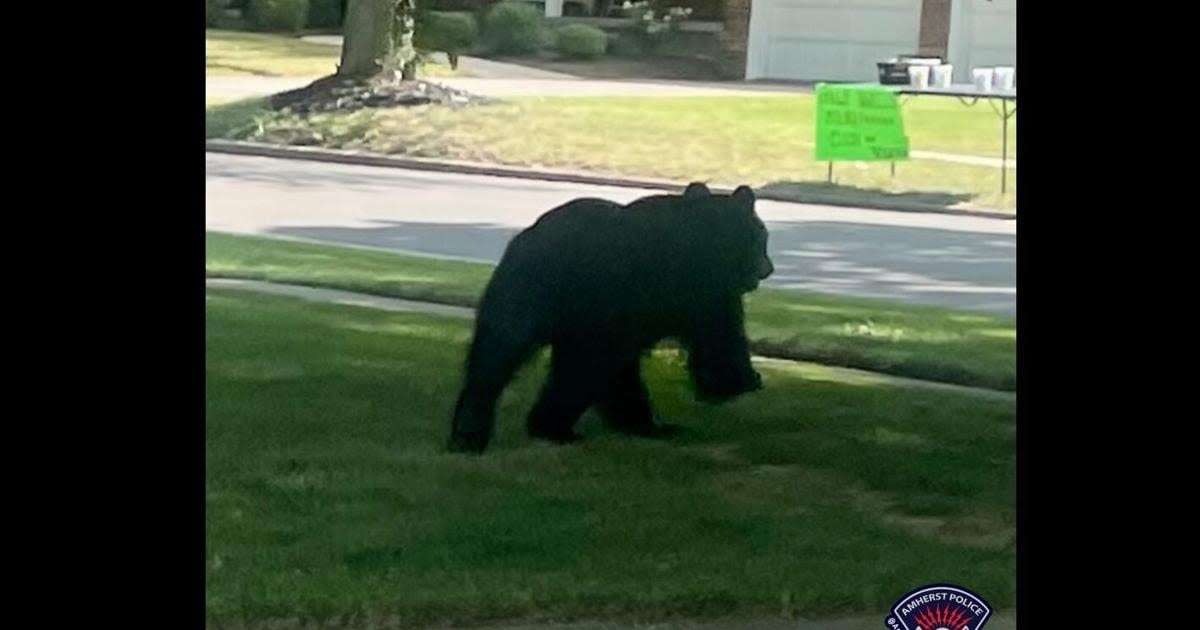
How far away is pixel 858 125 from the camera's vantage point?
3.60 m

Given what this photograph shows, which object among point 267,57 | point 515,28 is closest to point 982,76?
point 515,28

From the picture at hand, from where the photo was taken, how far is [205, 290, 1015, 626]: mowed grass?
11.0ft

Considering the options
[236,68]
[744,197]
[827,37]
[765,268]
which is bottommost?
[765,268]

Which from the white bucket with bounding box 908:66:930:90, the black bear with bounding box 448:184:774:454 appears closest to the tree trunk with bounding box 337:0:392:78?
the black bear with bounding box 448:184:774:454

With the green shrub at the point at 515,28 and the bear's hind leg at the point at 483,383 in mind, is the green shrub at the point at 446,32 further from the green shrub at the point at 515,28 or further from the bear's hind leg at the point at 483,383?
the bear's hind leg at the point at 483,383

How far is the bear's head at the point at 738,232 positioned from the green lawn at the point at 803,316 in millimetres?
52

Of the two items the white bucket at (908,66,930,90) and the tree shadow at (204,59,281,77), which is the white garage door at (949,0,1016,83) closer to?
the white bucket at (908,66,930,90)

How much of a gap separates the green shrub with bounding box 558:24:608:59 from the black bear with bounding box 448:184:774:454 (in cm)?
32

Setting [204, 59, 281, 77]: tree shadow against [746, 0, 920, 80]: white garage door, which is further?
[746, 0, 920, 80]: white garage door

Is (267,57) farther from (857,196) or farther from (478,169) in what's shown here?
(857,196)

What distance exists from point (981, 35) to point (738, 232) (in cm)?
66

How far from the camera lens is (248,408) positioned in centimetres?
343

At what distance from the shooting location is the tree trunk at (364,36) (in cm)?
346
